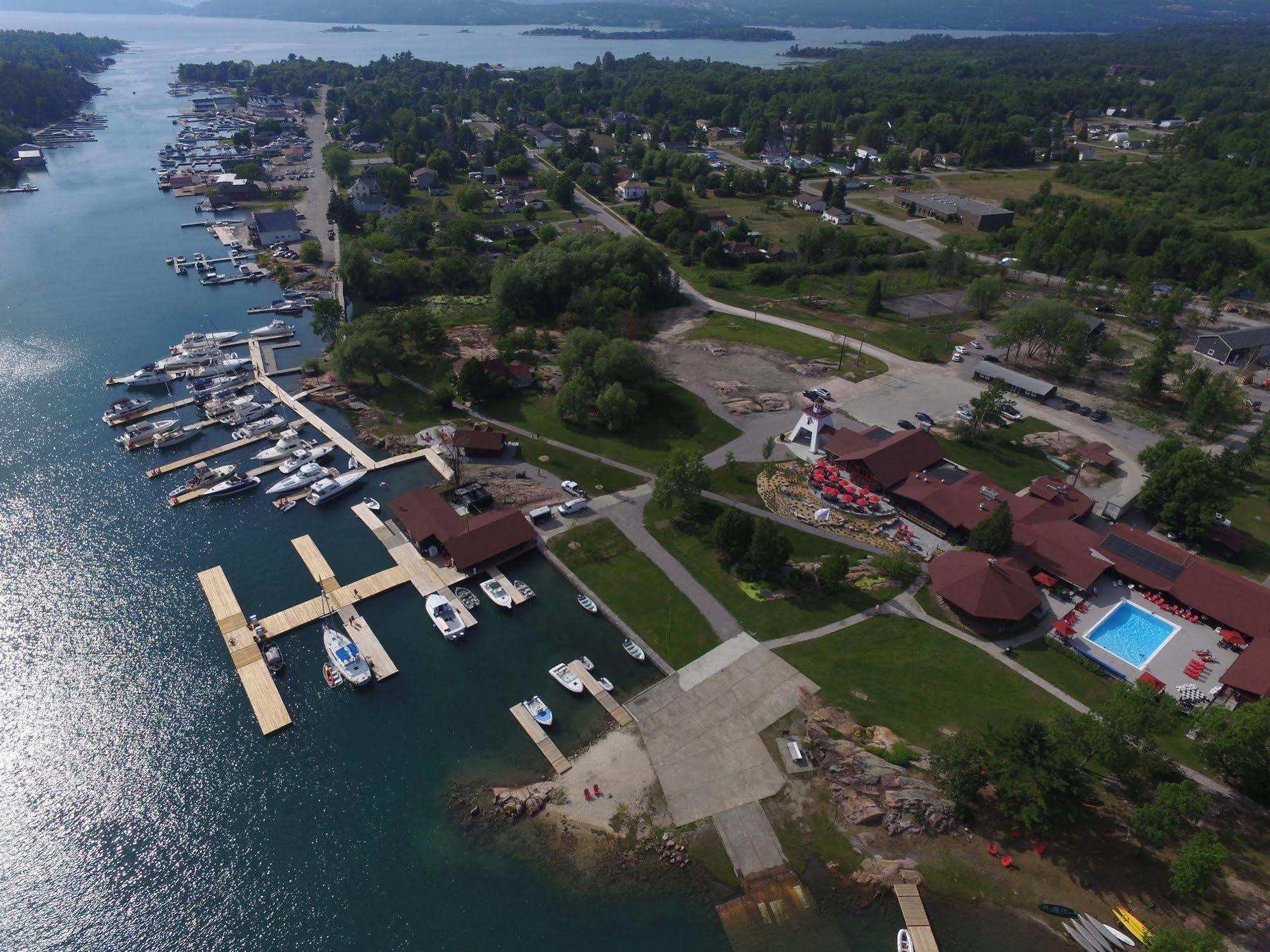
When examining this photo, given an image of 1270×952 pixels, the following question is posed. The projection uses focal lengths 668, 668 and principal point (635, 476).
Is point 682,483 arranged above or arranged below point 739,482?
above

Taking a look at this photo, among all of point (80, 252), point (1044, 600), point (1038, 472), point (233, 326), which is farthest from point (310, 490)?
point (80, 252)

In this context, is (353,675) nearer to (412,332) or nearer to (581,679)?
(581,679)

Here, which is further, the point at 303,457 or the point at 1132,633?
the point at 303,457

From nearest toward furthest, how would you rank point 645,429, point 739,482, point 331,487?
point 331,487 → point 739,482 → point 645,429

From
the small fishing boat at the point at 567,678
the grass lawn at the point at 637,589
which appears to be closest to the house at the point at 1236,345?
Answer: the grass lawn at the point at 637,589

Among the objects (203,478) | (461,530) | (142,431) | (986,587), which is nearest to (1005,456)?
(986,587)

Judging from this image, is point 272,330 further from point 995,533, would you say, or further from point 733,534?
point 995,533
